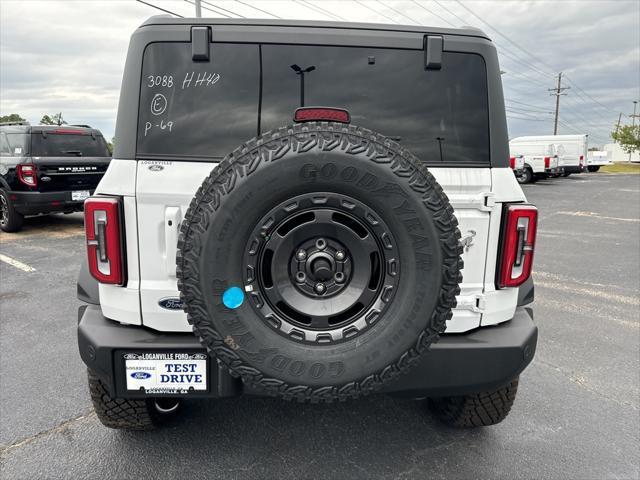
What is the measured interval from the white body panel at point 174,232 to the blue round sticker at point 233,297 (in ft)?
1.39

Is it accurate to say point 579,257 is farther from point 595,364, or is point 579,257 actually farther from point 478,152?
point 478,152

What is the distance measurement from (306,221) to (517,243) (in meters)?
0.99

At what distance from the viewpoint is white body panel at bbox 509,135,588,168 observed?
79.1 ft

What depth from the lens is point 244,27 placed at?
2014mm

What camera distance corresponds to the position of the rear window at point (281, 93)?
201 cm

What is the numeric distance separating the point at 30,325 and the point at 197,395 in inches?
115

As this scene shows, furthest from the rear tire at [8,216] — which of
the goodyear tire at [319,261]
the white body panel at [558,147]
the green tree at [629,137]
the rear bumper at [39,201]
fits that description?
the green tree at [629,137]

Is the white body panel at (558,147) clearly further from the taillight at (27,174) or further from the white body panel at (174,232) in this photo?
the white body panel at (174,232)

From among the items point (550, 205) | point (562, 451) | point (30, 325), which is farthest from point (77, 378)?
point (550, 205)

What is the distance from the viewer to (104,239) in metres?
2.01

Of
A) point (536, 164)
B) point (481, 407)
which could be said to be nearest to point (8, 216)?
point (481, 407)

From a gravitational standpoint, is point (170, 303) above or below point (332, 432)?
above

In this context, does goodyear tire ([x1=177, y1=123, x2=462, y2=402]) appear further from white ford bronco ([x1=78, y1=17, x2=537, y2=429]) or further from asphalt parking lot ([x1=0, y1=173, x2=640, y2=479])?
asphalt parking lot ([x1=0, y1=173, x2=640, y2=479])

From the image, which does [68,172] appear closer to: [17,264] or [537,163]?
[17,264]
